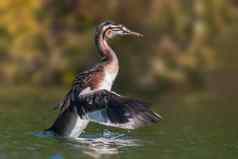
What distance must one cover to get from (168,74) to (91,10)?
9.00ft

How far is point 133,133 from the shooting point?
793 inches

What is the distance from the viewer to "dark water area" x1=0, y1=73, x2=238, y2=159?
57.5 ft

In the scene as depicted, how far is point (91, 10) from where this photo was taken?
30547 mm

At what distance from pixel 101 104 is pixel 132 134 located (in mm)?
1992

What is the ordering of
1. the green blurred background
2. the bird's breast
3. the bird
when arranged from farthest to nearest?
the green blurred background < the bird's breast < the bird

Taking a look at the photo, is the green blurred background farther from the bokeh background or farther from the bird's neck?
the bird's neck

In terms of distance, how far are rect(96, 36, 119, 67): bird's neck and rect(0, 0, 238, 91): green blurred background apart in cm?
822

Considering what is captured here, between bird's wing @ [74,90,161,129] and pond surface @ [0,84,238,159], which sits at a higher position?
bird's wing @ [74,90,161,129]

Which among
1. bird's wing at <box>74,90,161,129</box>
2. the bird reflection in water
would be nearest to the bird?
bird's wing at <box>74,90,161,129</box>

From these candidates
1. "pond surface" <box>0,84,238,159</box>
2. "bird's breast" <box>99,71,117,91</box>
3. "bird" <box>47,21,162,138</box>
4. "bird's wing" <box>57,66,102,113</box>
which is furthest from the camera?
"bird's breast" <box>99,71,117,91</box>

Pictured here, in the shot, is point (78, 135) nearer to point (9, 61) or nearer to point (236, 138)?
point (236, 138)

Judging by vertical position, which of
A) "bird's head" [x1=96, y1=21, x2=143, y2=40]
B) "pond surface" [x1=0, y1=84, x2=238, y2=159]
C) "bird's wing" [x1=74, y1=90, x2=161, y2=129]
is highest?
"bird's head" [x1=96, y1=21, x2=143, y2=40]

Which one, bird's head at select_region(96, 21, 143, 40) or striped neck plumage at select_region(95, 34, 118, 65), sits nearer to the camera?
striped neck plumage at select_region(95, 34, 118, 65)

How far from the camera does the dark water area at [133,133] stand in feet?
57.5
